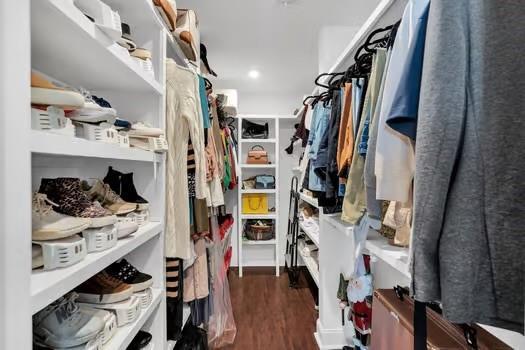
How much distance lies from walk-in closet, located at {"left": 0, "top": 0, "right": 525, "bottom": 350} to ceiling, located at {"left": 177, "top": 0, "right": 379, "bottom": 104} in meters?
0.02

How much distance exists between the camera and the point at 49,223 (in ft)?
2.26

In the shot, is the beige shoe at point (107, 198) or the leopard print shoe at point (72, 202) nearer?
the leopard print shoe at point (72, 202)

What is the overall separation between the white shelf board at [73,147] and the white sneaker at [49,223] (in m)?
0.17

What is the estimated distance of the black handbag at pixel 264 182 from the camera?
348cm

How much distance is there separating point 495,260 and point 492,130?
0.70 ft

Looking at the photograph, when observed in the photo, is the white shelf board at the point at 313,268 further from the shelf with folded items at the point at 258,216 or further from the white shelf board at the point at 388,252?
the white shelf board at the point at 388,252

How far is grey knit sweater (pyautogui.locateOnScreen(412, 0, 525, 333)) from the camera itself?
1.50 ft

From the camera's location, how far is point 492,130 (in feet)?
1.55

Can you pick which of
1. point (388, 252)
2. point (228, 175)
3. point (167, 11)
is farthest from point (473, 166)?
point (228, 175)

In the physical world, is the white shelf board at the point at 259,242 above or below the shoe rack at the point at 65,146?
below

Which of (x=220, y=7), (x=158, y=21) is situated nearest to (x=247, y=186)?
(x=220, y=7)

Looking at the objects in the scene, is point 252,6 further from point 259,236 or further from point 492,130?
point 259,236

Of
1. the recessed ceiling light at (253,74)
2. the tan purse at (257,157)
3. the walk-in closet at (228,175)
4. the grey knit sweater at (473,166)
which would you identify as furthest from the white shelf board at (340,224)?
the recessed ceiling light at (253,74)

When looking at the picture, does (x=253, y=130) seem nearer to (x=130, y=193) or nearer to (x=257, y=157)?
(x=257, y=157)
